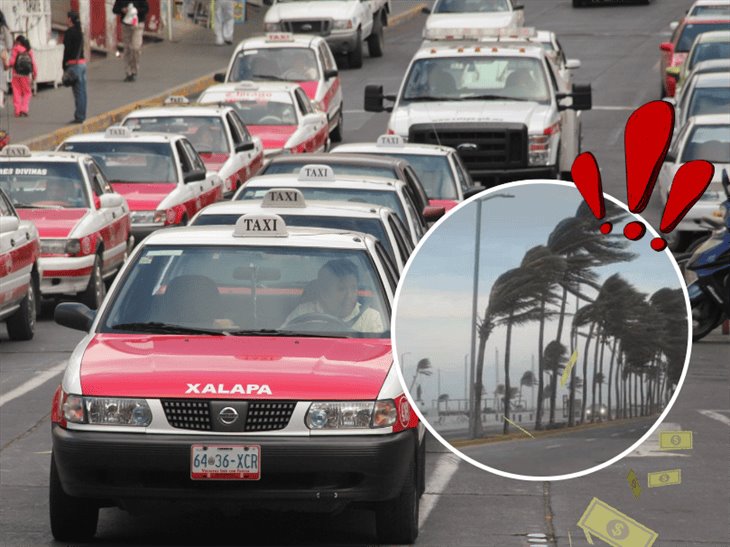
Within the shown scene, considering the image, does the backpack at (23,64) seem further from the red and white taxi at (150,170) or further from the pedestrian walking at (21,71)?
the red and white taxi at (150,170)

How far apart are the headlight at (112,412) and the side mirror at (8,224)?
7.82 meters

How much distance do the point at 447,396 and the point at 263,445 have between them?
300 cm

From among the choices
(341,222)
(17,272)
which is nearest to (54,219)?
(17,272)

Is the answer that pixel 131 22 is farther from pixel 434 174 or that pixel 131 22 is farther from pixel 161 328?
pixel 161 328

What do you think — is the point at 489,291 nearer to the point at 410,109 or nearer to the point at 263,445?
the point at 263,445

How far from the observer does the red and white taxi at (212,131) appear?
2430 centimetres

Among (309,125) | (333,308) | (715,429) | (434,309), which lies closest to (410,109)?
(309,125)

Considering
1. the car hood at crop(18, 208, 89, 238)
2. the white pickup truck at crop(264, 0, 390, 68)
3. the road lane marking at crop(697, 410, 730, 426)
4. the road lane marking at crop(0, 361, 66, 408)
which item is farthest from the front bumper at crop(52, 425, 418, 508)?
the white pickup truck at crop(264, 0, 390, 68)

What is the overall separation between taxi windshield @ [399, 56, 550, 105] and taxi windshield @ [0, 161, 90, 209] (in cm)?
575

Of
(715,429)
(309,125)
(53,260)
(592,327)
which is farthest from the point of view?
(309,125)

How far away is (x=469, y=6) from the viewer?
44750 millimetres

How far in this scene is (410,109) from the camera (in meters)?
22.7

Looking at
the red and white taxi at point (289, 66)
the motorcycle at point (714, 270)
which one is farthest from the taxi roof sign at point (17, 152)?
the red and white taxi at point (289, 66)

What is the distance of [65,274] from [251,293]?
9.19 m
